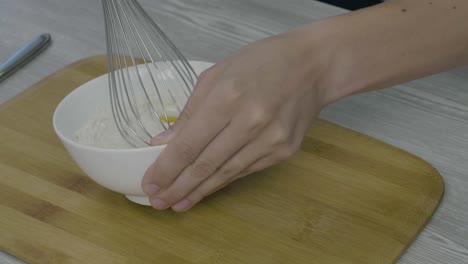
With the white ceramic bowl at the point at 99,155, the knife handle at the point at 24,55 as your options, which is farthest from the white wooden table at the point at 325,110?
the white ceramic bowl at the point at 99,155

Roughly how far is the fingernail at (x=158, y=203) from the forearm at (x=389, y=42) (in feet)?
0.62

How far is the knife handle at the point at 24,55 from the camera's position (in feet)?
3.38

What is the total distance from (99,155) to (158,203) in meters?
0.07

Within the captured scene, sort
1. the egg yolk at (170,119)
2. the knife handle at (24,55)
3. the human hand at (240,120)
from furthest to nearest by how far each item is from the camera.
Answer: the knife handle at (24,55), the egg yolk at (170,119), the human hand at (240,120)

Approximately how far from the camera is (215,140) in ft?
2.32

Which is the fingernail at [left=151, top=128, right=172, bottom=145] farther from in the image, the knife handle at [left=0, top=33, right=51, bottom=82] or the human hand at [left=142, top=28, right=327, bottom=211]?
the knife handle at [left=0, top=33, right=51, bottom=82]

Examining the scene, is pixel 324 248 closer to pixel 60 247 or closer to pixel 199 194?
pixel 199 194

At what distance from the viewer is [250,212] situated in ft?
2.56

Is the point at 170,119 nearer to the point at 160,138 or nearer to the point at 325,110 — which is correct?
the point at 160,138

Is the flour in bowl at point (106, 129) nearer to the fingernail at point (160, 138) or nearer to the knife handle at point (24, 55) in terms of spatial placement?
the fingernail at point (160, 138)

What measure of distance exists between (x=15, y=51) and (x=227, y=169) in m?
0.49

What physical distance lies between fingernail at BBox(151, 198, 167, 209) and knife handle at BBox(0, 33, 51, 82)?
1.22 feet

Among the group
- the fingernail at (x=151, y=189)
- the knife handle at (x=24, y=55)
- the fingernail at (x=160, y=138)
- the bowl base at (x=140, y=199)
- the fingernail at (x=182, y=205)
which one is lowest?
the bowl base at (x=140, y=199)

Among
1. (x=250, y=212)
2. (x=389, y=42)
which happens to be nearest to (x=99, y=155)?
(x=250, y=212)
